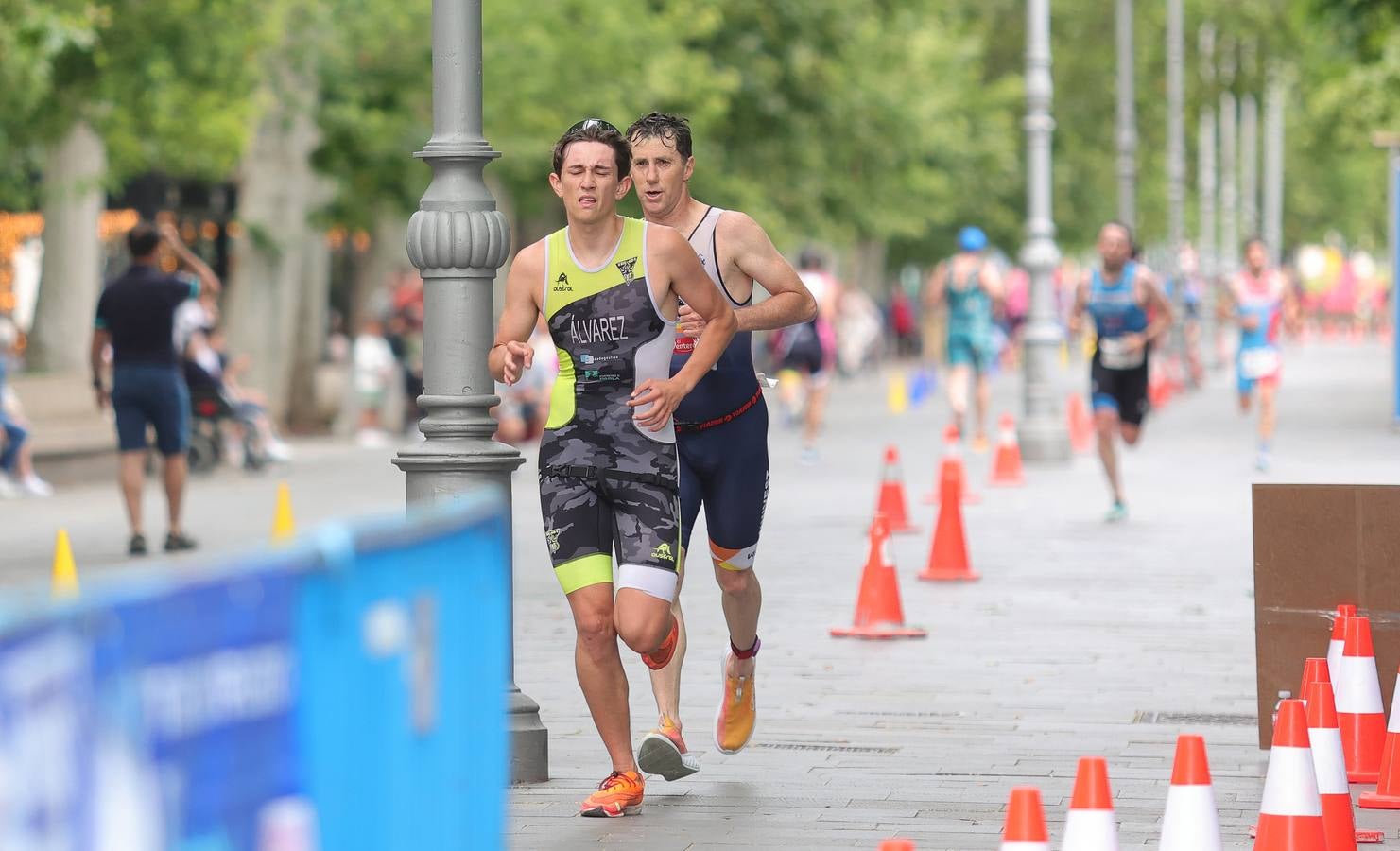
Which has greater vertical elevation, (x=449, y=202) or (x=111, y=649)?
(x=449, y=202)

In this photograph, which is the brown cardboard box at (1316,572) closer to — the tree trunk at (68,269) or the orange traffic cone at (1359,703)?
the orange traffic cone at (1359,703)

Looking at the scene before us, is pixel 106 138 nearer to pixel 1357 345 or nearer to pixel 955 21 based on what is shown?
pixel 955 21

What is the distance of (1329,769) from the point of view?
5754 millimetres

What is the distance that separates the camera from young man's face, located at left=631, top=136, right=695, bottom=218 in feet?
22.4

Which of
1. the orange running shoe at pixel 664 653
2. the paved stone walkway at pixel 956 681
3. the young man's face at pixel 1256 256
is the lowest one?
the paved stone walkway at pixel 956 681

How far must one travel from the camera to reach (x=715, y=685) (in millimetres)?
9016

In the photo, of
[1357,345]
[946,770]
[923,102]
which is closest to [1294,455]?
[946,770]

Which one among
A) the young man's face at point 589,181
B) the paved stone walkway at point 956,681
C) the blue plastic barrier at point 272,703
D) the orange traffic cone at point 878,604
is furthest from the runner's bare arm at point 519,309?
the orange traffic cone at point 878,604

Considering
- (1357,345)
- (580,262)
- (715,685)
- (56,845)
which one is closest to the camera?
(56,845)

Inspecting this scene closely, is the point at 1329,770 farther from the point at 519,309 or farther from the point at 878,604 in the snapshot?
the point at 878,604

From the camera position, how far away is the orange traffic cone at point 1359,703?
660 centimetres

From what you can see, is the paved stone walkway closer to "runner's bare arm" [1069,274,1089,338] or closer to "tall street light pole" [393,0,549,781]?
"tall street light pole" [393,0,549,781]

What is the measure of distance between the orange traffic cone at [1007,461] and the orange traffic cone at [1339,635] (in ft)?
38.7

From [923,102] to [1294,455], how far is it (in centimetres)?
2358
